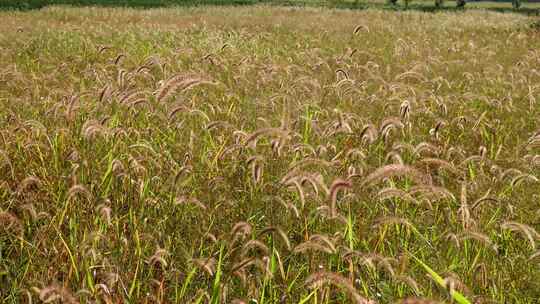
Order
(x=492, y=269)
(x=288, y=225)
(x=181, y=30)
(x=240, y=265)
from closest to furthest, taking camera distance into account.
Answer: (x=240, y=265), (x=492, y=269), (x=288, y=225), (x=181, y=30)

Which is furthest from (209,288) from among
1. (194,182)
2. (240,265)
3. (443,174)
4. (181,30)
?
(181,30)

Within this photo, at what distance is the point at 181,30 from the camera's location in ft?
43.0

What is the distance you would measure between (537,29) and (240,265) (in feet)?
53.9

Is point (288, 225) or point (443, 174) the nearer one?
point (288, 225)

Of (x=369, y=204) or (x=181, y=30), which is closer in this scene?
(x=369, y=204)

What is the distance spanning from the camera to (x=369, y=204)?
2.69m

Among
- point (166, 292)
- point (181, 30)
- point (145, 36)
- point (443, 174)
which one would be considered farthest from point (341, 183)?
point (181, 30)

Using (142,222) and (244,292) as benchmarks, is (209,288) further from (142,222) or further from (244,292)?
(142,222)

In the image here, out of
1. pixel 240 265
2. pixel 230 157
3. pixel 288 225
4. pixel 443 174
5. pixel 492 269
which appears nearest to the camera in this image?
pixel 240 265

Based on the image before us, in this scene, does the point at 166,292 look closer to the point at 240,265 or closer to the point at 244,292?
the point at 244,292

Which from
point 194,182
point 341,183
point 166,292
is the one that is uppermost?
point 341,183

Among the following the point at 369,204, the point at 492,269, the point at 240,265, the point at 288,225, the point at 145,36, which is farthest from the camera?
the point at 145,36

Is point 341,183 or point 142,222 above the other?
point 341,183

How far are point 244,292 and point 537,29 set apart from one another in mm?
16213
